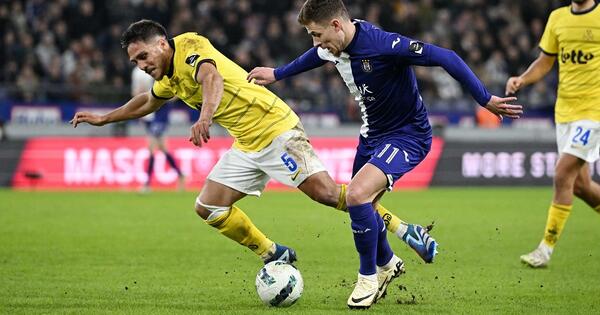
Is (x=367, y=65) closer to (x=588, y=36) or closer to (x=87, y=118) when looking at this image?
(x=87, y=118)

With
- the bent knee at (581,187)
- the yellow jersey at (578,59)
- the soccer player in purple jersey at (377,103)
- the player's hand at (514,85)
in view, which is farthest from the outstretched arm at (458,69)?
the bent knee at (581,187)

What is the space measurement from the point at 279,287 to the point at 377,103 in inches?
59.3

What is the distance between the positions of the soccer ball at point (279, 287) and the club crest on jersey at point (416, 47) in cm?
174

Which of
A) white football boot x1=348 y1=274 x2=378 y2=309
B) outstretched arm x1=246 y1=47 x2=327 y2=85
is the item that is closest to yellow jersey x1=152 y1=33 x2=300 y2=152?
outstretched arm x1=246 y1=47 x2=327 y2=85

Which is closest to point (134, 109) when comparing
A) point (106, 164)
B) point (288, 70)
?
point (288, 70)

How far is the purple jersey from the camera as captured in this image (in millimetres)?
6750

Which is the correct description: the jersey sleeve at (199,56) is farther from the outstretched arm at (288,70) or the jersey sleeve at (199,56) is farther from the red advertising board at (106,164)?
the red advertising board at (106,164)

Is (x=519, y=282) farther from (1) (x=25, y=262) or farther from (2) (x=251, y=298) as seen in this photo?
(1) (x=25, y=262)

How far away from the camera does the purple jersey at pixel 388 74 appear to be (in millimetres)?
6750

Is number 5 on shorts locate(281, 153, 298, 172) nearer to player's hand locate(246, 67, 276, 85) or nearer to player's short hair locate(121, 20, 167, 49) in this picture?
player's hand locate(246, 67, 276, 85)

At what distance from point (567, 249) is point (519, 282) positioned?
2.43 meters

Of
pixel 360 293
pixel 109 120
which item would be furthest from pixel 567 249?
pixel 109 120

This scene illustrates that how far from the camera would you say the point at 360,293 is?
6703 mm

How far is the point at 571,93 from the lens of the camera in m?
9.07
